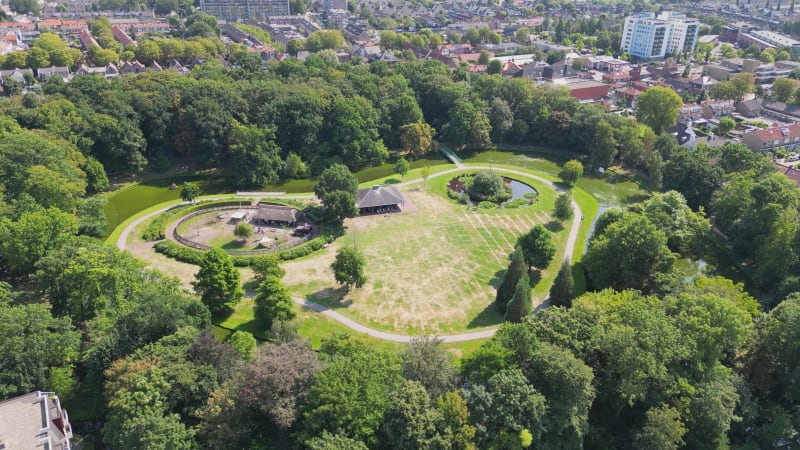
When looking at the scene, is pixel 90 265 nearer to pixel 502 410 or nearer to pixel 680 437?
pixel 502 410

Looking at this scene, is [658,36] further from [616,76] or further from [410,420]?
[410,420]

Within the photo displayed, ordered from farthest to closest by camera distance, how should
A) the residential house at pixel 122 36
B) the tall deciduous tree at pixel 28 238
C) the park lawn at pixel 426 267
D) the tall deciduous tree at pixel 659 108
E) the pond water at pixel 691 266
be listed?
the residential house at pixel 122 36, the tall deciduous tree at pixel 659 108, the pond water at pixel 691 266, the park lawn at pixel 426 267, the tall deciduous tree at pixel 28 238

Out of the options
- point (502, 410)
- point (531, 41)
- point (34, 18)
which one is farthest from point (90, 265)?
point (34, 18)

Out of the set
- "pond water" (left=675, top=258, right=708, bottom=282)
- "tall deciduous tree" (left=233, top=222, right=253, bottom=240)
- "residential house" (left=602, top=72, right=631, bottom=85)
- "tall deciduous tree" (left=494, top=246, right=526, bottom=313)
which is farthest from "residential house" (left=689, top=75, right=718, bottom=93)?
"tall deciduous tree" (left=233, top=222, right=253, bottom=240)

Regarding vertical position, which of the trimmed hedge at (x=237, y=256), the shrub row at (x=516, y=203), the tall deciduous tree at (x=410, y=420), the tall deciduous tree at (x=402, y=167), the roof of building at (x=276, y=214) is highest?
the tall deciduous tree at (x=410, y=420)

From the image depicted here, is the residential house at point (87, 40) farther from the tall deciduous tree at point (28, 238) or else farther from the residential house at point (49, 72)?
the tall deciduous tree at point (28, 238)

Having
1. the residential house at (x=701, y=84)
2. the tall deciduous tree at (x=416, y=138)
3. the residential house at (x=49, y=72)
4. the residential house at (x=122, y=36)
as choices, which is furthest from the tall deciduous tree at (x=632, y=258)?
the residential house at (x=122, y=36)
